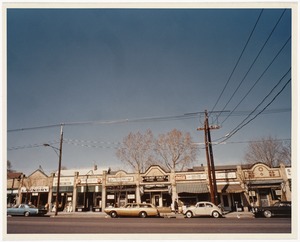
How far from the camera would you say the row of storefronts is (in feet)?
81.3

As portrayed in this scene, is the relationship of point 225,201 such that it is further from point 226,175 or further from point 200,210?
point 200,210

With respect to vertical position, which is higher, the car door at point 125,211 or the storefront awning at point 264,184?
the storefront awning at point 264,184

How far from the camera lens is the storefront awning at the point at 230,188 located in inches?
955

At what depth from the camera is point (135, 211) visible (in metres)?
18.5

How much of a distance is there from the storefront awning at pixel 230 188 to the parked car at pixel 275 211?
6049mm

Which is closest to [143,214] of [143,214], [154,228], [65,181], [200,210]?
[143,214]

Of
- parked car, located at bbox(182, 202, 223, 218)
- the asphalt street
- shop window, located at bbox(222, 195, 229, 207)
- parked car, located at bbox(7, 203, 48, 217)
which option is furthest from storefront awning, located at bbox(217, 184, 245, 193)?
parked car, located at bbox(7, 203, 48, 217)

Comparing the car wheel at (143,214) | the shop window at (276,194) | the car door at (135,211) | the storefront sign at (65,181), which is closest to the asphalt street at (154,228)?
the car wheel at (143,214)

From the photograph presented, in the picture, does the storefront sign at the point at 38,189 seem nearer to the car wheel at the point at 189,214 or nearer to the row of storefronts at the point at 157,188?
the row of storefronts at the point at 157,188

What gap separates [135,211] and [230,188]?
38.1 ft

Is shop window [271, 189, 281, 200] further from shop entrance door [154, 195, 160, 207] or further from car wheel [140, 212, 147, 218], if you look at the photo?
car wheel [140, 212, 147, 218]

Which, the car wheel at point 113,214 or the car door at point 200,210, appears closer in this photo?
the car door at point 200,210

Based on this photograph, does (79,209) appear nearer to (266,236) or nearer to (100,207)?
(100,207)
